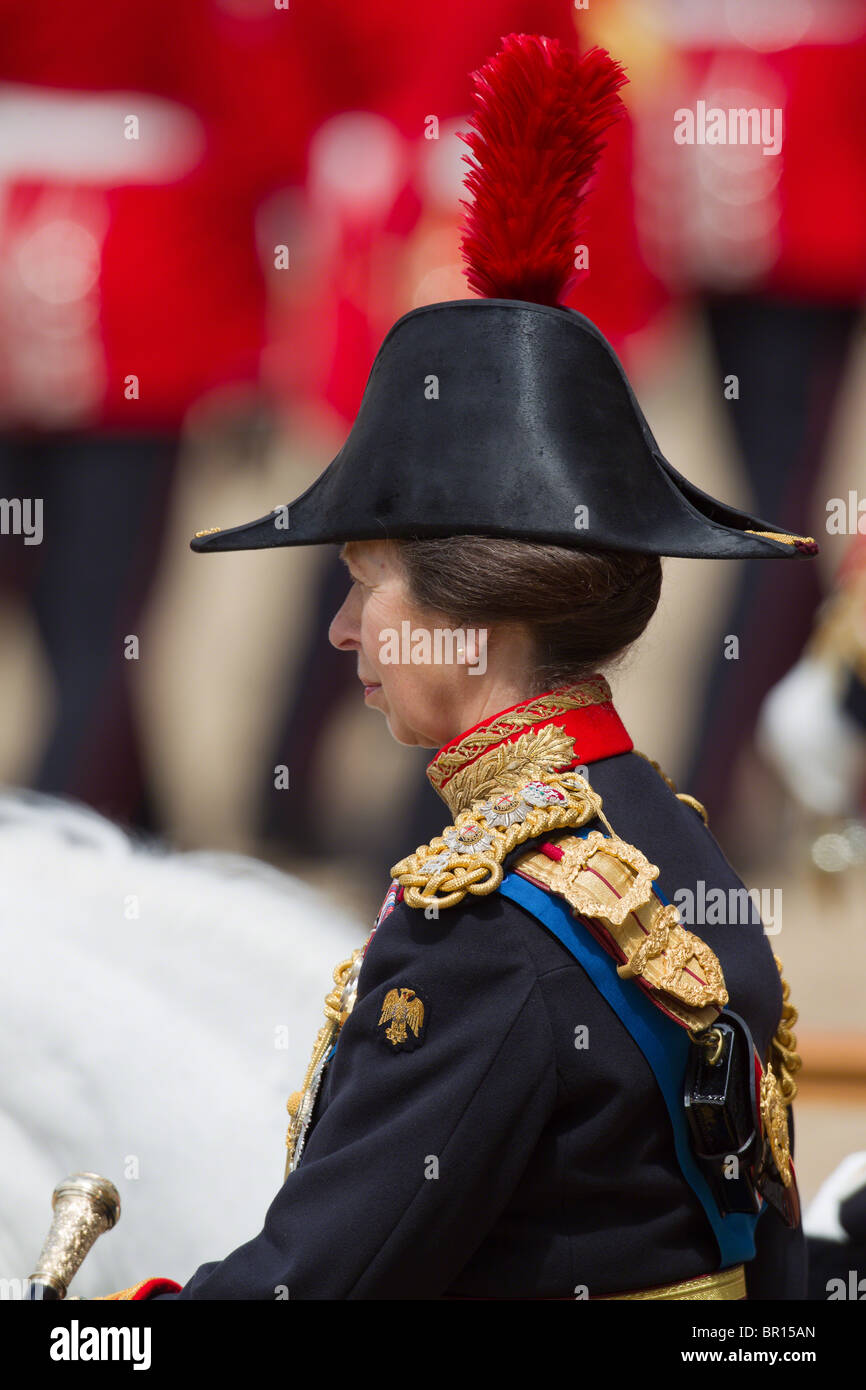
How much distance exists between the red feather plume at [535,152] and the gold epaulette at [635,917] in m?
0.34

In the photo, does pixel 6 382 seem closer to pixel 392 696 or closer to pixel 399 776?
pixel 399 776

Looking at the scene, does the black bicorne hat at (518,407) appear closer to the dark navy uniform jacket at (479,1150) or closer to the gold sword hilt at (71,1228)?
the dark navy uniform jacket at (479,1150)

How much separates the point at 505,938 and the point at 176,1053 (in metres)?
0.44

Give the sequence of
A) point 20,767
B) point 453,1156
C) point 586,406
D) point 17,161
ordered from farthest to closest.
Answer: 1. point 20,767
2. point 17,161
3. point 586,406
4. point 453,1156

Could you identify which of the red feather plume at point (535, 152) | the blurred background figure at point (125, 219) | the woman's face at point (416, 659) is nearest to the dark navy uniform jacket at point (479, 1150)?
the woman's face at point (416, 659)

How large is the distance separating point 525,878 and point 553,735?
0.32 feet

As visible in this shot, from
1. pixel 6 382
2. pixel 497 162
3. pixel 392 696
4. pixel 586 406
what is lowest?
pixel 392 696

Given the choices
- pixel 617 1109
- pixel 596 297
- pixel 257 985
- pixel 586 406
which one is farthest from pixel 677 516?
pixel 596 297

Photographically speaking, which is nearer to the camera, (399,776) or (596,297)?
(596,297)

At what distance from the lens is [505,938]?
32.3 inches

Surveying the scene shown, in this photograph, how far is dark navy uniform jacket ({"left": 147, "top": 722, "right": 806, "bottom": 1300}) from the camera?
31.1 inches

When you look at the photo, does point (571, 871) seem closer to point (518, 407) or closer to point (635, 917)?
point (635, 917)

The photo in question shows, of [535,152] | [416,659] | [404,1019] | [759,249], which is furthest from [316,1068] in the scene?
[759,249]

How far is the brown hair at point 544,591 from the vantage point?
877 mm
